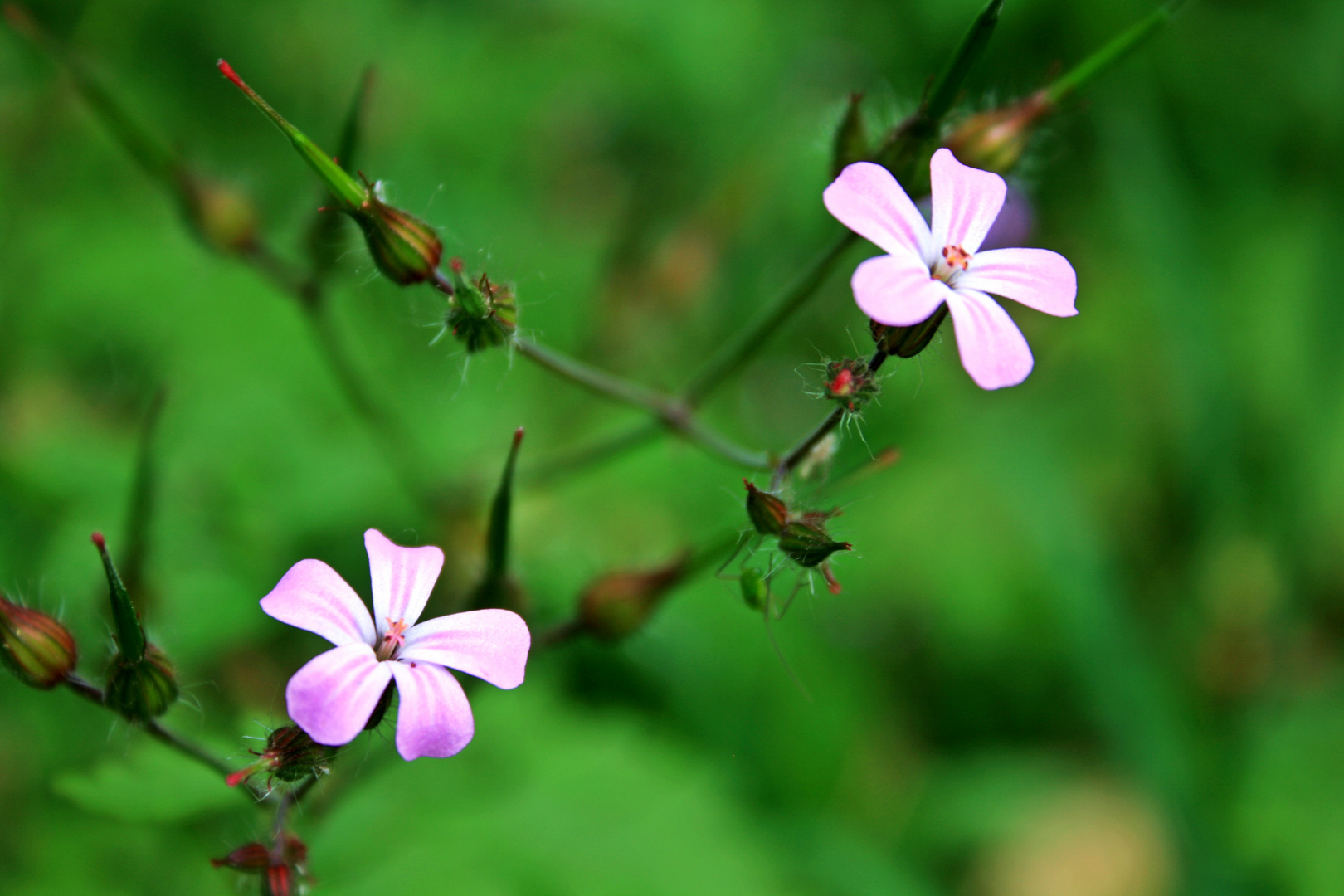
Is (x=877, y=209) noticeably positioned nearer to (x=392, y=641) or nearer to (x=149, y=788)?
(x=392, y=641)

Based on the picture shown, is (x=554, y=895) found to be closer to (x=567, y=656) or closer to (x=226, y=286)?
(x=567, y=656)

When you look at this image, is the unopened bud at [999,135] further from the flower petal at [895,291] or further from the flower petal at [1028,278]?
the flower petal at [895,291]

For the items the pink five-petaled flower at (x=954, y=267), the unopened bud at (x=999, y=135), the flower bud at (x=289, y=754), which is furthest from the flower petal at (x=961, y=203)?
the flower bud at (x=289, y=754)

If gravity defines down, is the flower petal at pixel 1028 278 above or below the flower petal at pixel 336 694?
above

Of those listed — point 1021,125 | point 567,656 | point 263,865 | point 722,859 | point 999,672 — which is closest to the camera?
point 263,865

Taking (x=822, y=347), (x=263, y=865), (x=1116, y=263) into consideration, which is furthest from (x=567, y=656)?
(x=1116, y=263)

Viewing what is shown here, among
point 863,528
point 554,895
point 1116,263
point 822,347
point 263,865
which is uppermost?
point 1116,263
